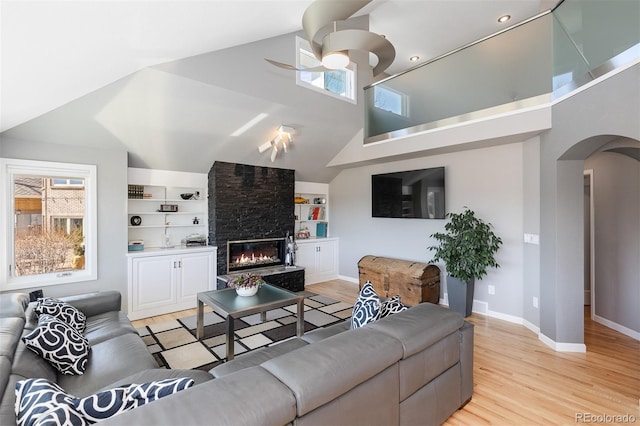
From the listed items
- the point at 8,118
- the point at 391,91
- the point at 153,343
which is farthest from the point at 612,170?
the point at 8,118

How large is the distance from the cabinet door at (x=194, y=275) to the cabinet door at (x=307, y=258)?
1768 mm

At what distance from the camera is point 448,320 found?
77.1 inches

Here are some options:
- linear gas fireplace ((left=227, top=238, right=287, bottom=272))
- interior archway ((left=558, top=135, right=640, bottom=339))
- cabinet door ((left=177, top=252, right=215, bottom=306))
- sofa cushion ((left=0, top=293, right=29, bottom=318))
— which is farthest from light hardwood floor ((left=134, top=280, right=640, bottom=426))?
cabinet door ((left=177, top=252, right=215, bottom=306))

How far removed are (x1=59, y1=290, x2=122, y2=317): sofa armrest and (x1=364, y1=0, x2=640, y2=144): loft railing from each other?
418 cm

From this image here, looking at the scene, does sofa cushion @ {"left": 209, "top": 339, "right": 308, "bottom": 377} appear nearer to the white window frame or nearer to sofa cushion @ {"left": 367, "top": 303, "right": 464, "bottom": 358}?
sofa cushion @ {"left": 367, "top": 303, "right": 464, "bottom": 358}

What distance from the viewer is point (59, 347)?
1884 mm

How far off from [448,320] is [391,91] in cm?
376

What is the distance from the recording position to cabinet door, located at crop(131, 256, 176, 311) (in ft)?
13.2

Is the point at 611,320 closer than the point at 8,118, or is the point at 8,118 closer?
the point at 8,118

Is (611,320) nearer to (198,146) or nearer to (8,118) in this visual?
(198,146)

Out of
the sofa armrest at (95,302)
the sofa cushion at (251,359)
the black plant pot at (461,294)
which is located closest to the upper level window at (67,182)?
the sofa armrest at (95,302)

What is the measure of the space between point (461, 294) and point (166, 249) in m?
4.31

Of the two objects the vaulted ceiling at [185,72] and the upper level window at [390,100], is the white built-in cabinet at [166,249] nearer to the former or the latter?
the vaulted ceiling at [185,72]

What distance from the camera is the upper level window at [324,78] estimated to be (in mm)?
3774
